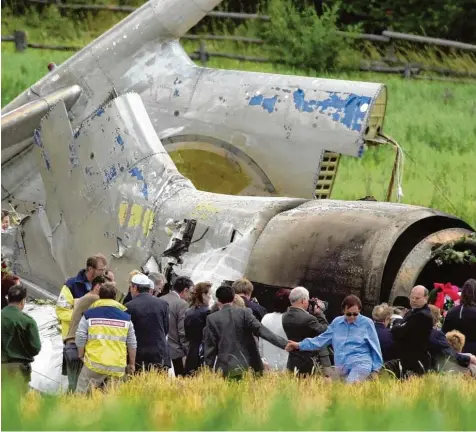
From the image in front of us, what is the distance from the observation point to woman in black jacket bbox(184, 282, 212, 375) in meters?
12.9

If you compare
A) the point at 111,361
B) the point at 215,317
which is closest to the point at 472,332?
the point at 215,317

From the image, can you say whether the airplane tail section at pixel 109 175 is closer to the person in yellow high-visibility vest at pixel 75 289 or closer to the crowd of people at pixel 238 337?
the person in yellow high-visibility vest at pixel 75 289

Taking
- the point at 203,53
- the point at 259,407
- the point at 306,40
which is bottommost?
the point at 259,407

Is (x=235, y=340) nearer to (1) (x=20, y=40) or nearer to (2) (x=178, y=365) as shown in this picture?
(2) (x=178, y=365)

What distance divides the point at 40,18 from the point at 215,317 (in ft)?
108

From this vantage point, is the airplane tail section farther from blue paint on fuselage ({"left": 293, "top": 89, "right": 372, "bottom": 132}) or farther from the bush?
the bush

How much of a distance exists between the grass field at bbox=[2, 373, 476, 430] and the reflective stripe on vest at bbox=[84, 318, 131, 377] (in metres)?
1.00

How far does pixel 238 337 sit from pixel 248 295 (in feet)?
4.15

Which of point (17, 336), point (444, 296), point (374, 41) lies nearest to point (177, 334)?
point (17, 336)

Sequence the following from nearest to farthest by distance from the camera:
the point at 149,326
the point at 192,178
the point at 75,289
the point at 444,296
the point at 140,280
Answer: the point at 149,326
the point at 140,280
the point at 75,289
the point at 444,296
the point at 192,178

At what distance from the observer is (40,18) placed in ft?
145

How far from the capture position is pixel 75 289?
13.6 meters

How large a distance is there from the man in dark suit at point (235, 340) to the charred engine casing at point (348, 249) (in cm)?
196

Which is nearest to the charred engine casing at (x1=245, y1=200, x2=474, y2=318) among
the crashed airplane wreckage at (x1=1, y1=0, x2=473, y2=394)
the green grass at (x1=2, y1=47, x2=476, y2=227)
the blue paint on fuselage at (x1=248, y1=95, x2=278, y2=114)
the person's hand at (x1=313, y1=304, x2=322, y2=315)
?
the crashed airplane wreckage at (x1=1, y1=0, x2=473, y2=394)
